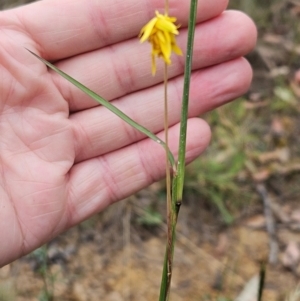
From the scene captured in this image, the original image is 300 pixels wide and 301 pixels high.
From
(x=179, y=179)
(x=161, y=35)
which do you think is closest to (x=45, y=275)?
(x=179, y=179)

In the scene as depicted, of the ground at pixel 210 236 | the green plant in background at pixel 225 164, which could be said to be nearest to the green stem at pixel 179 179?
the ground at pixel 210 236

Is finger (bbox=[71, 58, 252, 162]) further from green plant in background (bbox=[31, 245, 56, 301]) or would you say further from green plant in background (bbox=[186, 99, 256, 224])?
green plant in background (bbox=[186, 99, 256, 224])

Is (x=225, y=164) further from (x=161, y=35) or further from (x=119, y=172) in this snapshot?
(x=161, y=35)

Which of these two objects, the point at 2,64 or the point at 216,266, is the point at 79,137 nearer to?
the point at 2,64

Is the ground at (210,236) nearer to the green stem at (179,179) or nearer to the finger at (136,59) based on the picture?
the finger at (136,59)

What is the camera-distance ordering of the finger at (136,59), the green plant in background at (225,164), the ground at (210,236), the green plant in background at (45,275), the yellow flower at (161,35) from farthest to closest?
the green plant in background at (225,164)
the ground at (210,236)
the finger at (136,59)
the green plant in background at (45,275)
the yellow flower at (161,35)

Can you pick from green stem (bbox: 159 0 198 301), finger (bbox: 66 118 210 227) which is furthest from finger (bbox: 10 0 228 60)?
green stem (bbox: 159 0 198 301)
